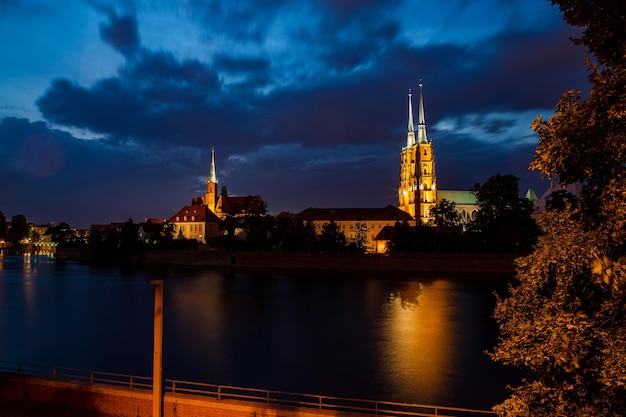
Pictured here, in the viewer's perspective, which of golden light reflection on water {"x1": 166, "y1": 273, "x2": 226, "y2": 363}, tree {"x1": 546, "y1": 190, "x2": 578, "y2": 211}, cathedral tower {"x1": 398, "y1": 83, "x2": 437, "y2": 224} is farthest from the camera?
cathedral tower {"x1": 398, "y1": 83, "x2": 437, "y2": 224}

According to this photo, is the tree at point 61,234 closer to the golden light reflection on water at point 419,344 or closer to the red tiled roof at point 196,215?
the red tiled roof at point 196,215

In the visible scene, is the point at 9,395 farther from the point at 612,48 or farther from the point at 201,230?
the point at 201,230

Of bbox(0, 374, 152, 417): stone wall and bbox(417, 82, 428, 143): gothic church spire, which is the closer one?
bbox(0, 374, 152, 417): stone wall

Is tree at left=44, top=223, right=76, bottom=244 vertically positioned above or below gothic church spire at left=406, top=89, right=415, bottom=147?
below

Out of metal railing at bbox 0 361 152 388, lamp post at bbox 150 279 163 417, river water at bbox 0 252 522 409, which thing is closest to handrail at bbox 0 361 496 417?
metal railing at bbox 0 361 152 388

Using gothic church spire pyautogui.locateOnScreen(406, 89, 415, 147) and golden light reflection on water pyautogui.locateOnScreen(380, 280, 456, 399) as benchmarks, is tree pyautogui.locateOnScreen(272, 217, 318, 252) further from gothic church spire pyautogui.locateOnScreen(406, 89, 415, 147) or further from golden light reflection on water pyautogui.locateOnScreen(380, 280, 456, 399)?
gothic church spire pyautogui.locateOnScreen(406, 89, 415, 147)

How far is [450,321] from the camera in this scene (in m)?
43.6

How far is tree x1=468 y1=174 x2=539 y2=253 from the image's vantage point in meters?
87.5

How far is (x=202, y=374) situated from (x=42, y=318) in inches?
1015

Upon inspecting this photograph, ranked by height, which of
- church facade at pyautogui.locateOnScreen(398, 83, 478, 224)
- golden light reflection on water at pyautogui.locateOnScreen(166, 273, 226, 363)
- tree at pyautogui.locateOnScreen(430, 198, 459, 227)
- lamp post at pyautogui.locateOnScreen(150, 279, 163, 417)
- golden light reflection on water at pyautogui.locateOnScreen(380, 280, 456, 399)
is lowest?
golden light reflection on water at pyautogui.locateOnScreen(380, 280, 456, 399)

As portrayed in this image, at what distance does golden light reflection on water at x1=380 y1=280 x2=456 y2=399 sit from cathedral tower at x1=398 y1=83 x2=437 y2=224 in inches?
4452

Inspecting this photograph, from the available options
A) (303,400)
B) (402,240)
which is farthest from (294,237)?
(303,400)

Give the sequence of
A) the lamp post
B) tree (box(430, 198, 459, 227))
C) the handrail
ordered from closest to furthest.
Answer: the lamp post
the handrail
tree (box(430, 198, 459, 227))

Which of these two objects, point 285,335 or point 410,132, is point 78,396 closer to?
point 285,335
